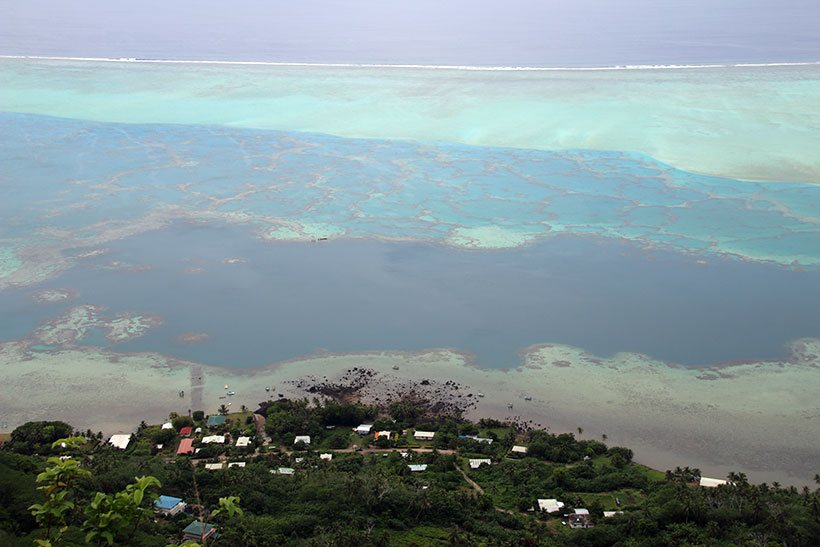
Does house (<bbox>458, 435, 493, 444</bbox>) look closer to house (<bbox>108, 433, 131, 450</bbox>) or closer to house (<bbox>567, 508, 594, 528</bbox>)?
house (<bbox>567, 508, 594, 528</bbox>)

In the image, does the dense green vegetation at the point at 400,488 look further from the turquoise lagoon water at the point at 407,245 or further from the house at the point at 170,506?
the turquoise lagoon water at the point at 407,245

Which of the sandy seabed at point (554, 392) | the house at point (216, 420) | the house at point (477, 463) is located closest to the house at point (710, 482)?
the sandy seabed at point (554, 392)

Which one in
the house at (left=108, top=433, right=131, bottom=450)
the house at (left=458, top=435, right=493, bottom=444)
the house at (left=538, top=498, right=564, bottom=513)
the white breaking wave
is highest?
the white breaking wave

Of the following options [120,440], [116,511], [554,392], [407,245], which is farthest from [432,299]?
[116,511]

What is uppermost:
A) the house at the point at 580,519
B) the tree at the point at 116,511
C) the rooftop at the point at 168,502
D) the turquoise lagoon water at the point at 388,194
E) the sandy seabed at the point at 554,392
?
the turquoise lagoon water at the point at 388,194

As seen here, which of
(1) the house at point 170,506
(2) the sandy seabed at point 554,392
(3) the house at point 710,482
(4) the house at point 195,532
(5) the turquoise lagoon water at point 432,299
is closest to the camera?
(4) the house at point 195,532

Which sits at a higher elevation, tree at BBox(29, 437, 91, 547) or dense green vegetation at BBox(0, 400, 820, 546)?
tree at BBox(29, 437, 91, 547)

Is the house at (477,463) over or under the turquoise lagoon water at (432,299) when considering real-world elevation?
under

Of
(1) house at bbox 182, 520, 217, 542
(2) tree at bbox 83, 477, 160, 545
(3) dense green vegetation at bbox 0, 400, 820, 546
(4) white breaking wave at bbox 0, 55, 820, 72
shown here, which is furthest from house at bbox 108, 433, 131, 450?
(4) white breaking wave at bbox 0, 55, 820, 72
